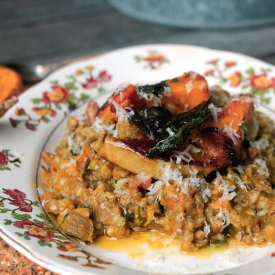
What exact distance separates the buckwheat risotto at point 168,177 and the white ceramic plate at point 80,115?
0.14 metres

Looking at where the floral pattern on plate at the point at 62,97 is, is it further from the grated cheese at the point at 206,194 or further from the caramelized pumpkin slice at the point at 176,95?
the grated cheese at the point at 206,194

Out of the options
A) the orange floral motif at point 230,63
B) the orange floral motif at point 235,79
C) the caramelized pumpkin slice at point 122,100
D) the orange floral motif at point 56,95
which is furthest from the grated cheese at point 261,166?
the orange floral motif at point 56,95

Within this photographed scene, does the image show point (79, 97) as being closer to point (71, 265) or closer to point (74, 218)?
point (74, 218)

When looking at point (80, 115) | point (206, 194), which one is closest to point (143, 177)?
point (206, 194)

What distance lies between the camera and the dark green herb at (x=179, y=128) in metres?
2.75

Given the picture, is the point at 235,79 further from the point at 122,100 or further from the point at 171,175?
the point at 171,175

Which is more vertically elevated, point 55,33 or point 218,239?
point 218,239

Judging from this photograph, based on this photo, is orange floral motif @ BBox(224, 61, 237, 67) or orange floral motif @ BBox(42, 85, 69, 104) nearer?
orange floral motif @ BBox(42, 85, 69, 104)

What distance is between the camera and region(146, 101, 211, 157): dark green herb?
2.75 m

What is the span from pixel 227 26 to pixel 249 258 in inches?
214

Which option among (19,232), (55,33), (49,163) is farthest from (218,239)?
(55,33)

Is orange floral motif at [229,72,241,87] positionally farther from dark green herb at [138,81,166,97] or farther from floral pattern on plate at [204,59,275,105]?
dark green herb at [138,81,166,97]

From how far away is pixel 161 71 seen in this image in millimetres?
4578

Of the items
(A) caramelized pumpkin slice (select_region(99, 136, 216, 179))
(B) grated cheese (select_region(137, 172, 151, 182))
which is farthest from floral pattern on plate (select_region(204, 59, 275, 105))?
(B) grated cheese (select_region(137, 172, 151, 182))
